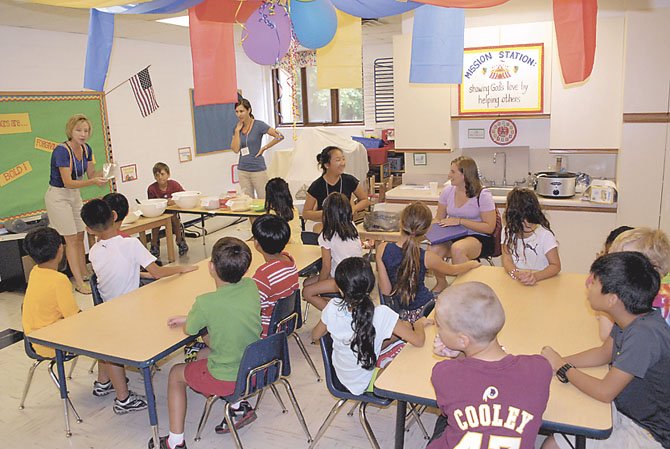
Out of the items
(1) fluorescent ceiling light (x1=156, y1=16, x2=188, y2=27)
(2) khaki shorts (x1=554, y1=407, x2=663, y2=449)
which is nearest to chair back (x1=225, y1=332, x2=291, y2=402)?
(2) khaki shorts (x1=554, y1=407, x2=663, y2=449)

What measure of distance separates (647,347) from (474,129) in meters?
4.15

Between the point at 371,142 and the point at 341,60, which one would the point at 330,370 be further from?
the point at 371,142

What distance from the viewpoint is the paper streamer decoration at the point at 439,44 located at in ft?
9.41

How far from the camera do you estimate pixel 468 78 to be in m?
5.26

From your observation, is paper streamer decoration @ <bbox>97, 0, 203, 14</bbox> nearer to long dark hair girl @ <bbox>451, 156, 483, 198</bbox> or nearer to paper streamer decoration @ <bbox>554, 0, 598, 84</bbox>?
paper streamer decoration @ <bbox>554, 0, 598, 84</bbox>

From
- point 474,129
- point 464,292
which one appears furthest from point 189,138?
point 464,292

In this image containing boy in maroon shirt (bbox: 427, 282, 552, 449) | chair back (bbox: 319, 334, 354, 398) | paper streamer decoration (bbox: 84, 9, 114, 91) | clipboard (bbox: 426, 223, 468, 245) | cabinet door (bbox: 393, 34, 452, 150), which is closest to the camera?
boy in maroon shirt (bbox: 427, 282, 552, 449)

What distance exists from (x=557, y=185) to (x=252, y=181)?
315cm

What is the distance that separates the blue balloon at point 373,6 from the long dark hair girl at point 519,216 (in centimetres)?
123

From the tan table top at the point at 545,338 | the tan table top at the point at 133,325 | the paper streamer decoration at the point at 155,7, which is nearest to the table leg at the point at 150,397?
the tan table top at the point at 133,325

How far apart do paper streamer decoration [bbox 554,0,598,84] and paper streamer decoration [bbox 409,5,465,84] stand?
1.55ft

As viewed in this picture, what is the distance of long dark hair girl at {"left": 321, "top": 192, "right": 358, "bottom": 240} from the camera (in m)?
3.61

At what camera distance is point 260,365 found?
2527 millimetres

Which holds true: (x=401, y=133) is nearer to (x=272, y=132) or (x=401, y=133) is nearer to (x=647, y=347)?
(x=272, y=132)
